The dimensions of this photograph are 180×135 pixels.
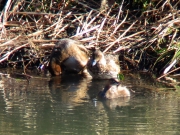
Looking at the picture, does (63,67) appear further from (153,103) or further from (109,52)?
(153,103)

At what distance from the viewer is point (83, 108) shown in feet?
23.0

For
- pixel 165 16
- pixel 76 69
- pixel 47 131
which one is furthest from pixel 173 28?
pixel 47 131

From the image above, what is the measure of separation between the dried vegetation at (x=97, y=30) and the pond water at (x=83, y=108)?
1246 mm

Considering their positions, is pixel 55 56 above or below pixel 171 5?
below

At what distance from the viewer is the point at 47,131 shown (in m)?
5.87

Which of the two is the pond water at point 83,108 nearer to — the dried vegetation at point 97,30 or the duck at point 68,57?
the duck at point 68,57

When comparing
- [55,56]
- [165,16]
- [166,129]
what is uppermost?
[165,16]

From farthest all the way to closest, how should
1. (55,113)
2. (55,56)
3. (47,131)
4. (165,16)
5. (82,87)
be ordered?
1. (165,16)
2. (55,56)
3. (82,87)
4. (55,113)
5. (47,131)

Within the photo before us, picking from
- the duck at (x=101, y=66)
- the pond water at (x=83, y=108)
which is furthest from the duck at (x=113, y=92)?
the duck at (x=101, y=66)

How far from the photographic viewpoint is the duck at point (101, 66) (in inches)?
386

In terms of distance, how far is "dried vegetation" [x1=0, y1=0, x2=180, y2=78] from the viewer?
1054 centimetres

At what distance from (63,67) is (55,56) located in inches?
10.3

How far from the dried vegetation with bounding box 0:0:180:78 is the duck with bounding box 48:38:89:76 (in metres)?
0.39

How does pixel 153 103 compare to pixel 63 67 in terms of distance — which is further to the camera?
pixel 63 67
